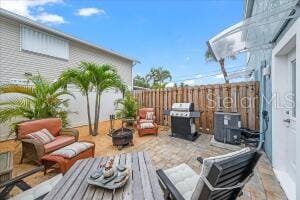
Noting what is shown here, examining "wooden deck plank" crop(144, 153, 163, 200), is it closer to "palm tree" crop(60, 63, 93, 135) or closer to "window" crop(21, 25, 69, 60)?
"palm tree" crop(60, 63, 93, 135)

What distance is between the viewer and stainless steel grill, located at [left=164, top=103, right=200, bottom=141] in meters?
5.68

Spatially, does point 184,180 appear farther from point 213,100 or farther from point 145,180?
point 213,100

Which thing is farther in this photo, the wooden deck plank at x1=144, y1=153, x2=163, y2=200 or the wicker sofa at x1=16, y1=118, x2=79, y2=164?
the wicker sofa at x1=16, y1=118, x2=79, y2=164

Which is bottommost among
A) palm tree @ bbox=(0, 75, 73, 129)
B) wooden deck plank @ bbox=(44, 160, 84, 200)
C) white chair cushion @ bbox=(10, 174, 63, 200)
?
white chair cushion @ bbox=(10, 174, 63, 200)

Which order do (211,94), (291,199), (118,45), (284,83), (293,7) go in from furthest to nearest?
(118,45) → (211,94) → (284,83) → (291,199) → (293,7)

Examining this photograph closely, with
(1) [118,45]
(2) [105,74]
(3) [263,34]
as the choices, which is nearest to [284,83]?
(3) [263,34]

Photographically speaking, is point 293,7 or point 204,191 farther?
point 293,7

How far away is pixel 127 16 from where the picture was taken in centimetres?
988

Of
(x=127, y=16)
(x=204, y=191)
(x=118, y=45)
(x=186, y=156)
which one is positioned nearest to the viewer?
(x=204, y=191)

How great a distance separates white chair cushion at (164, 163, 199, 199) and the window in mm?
7507

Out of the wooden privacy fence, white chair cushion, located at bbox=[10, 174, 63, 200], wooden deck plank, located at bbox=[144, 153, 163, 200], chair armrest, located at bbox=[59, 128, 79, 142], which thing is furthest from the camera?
the wooden privacy fence

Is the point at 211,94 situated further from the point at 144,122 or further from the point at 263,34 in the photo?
the point at 263,34

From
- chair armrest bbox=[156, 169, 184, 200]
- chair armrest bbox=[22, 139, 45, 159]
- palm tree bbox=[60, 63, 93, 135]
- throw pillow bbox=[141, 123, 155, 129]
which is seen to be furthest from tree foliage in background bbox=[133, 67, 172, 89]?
chair armrest bbox=[156, 169, 184, 200]

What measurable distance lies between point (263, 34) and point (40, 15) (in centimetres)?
879
